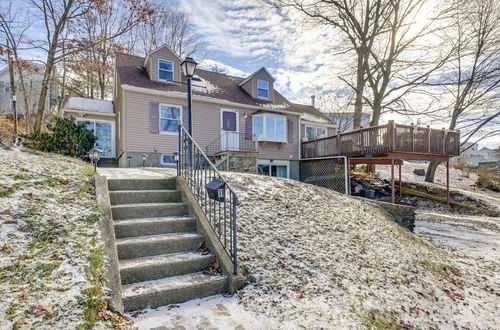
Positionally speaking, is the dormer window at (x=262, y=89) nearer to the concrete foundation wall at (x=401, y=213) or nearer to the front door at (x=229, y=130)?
the front door at (x=229, y=130)

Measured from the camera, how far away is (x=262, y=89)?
1495 cm

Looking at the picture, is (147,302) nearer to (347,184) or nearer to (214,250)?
(214,250)

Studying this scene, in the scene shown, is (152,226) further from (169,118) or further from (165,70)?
(165,70)

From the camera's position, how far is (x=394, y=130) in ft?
32.2

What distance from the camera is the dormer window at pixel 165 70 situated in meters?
12.1

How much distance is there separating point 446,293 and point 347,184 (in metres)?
7.65

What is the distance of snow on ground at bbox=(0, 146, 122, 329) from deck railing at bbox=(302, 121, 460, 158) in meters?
10.0

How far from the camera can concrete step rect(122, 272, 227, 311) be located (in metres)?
2.48

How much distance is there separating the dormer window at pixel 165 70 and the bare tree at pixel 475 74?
1414cm

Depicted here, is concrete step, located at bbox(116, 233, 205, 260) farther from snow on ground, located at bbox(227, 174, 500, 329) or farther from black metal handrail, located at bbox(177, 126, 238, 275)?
snow on ground, located at bbox(227, 174, 500, 329)

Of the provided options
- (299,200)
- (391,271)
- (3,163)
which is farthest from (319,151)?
(3,163)

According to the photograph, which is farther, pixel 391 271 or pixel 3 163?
pixel 3 163

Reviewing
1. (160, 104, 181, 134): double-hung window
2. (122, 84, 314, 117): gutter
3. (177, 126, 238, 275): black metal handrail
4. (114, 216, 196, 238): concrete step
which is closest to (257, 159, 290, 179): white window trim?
(122, 84, 314, 117): gutter

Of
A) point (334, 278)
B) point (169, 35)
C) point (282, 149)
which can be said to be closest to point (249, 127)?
point (282, 149)
